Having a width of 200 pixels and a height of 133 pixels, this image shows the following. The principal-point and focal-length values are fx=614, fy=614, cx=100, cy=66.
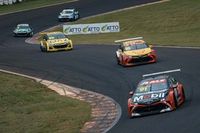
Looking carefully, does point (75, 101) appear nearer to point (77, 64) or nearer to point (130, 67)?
point (130, 67)

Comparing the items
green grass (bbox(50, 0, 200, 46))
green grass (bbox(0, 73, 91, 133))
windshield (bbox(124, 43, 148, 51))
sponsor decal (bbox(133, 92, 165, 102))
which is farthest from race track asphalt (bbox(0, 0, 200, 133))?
green grass (bbox(50, 0, 200, 46))

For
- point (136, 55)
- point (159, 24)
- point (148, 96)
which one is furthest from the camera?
point (159, 24)

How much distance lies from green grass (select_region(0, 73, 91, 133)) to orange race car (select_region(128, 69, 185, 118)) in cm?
203

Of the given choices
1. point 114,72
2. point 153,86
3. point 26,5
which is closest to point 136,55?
point 114,72

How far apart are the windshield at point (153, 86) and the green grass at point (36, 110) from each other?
2353 mm

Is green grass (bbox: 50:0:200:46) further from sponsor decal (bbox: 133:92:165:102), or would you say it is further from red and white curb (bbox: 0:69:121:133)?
sponsor decal (bbox: 133:92:165:102)

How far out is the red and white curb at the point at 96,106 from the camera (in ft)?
71.2

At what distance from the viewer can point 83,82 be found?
3222cm

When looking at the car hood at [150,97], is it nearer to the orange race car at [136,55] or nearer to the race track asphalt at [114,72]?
the race track asphalt at [114,72]

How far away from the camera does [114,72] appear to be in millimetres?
33969

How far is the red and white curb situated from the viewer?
71.2ft

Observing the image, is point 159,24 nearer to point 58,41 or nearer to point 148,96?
point 58,41

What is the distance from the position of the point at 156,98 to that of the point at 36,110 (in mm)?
5947

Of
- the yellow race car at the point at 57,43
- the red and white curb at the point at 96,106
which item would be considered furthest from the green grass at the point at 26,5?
the red and white curb at the point at 96,106
